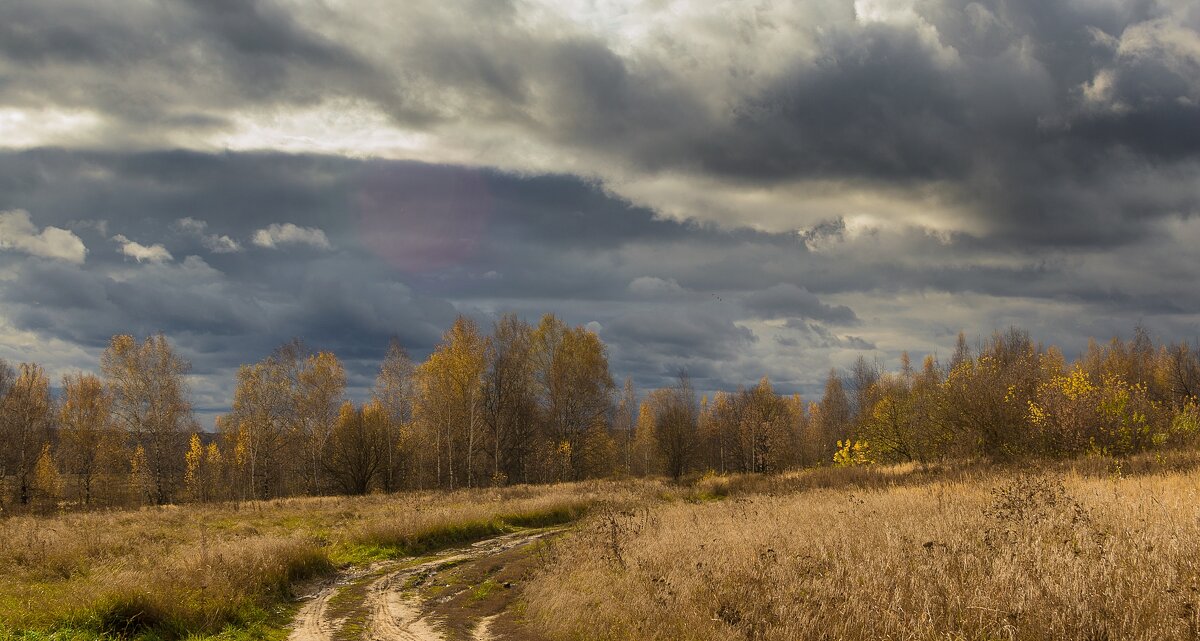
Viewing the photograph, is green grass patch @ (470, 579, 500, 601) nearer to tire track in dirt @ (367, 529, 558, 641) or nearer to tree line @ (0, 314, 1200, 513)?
tire track in dirt @ (367, 529, 558, 641)

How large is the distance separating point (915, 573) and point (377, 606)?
1035 centimetres

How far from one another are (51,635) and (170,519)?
20434 mm

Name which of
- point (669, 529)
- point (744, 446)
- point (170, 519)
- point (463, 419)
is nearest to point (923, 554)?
point (669, 529)

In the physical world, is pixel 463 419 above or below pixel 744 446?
above

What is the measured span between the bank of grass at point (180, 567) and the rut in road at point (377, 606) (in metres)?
0.68

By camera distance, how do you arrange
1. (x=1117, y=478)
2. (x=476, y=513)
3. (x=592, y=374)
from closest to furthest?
(x=1117, y=478) < (x=476, y=513) < (x=592, y=374)

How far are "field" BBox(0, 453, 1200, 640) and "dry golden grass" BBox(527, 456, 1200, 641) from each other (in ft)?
0.12

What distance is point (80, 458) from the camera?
201ft

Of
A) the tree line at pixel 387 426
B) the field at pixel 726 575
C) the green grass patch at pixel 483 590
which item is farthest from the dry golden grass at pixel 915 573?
the tree line at pixel 387 426

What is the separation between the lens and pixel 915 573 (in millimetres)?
8906

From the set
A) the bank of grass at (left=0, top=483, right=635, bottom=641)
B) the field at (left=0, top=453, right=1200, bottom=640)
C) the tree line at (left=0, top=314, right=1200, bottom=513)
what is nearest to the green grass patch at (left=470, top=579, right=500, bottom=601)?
the field at (left=0, top=453, right=1200, bottom=640)

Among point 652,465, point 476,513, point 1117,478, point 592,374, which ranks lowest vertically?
point 652,465

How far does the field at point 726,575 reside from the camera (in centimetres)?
773

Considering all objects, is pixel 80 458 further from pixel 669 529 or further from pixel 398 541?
pixel 669 529
